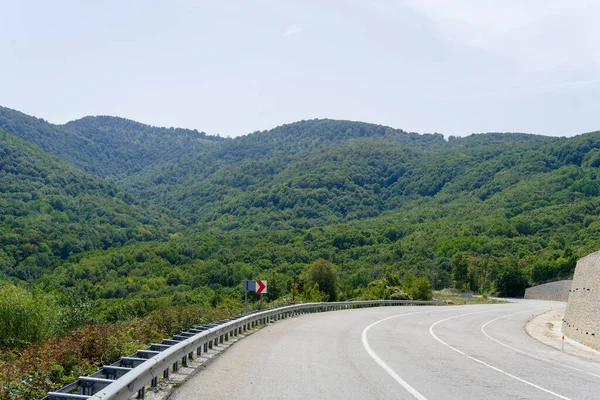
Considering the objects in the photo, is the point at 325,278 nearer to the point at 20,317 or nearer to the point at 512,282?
the point at 20,317

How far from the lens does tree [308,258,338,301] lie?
6975 centimetres

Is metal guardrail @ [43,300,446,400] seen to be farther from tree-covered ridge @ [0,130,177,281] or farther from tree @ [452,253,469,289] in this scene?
tree-covered ridge @ [0,130,177,281]

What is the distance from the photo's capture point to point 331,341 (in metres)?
17.1

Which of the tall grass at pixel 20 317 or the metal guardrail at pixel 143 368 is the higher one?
the metal guardrail at pixel 143 368

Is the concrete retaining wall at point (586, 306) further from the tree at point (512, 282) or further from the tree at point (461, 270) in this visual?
the tree at point (461, 270)

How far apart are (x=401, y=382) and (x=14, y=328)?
23.4 meters

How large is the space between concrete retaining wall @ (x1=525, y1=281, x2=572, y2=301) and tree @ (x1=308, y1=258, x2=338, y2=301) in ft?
108

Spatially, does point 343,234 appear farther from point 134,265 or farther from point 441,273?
point 134,265

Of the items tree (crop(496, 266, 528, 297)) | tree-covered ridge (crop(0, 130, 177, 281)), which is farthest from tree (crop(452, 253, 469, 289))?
tree-covered ridge (crop(0, 130, 177, 281))

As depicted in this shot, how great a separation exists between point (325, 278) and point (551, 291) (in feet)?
134

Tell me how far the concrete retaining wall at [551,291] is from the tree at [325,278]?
32.8 meters

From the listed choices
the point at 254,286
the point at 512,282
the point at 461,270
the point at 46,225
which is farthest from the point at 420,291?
the point at 46,225

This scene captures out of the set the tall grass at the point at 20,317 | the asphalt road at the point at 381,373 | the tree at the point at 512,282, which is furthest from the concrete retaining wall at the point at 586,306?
the tree at the point at 512,282

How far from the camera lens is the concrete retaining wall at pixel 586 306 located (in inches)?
919
